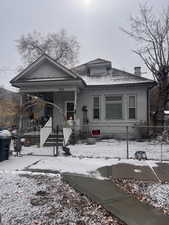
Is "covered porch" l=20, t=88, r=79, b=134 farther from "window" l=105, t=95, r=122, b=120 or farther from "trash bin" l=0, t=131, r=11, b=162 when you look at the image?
"trash bin" l=0, t=131, r=11, b=162

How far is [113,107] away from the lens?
44.3 feet

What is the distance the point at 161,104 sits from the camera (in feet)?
45.9

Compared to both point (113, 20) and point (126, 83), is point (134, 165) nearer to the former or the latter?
point (126, 83)

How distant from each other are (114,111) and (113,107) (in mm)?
325

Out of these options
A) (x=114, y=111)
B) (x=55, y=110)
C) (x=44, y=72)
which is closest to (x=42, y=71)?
(x=44, y=72)

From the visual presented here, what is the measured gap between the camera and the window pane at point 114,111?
13.4 m

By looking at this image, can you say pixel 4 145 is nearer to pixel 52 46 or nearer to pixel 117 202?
pixel 117 202

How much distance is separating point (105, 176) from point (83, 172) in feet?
2.25

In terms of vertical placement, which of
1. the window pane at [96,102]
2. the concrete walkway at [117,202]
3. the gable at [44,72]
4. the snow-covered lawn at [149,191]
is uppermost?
the gable at [44,72]

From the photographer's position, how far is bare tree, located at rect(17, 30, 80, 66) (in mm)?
25703

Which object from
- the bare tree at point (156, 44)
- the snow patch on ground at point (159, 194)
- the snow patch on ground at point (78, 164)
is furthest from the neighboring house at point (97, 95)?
the snow patch on ground at point (159, 194)

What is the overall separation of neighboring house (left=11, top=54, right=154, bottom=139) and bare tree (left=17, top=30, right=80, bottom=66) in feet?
45.6

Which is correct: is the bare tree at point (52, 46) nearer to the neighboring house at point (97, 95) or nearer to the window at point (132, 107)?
the neighboring house at point (97, 95)

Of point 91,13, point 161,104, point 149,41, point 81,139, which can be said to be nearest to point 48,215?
point 81,139
